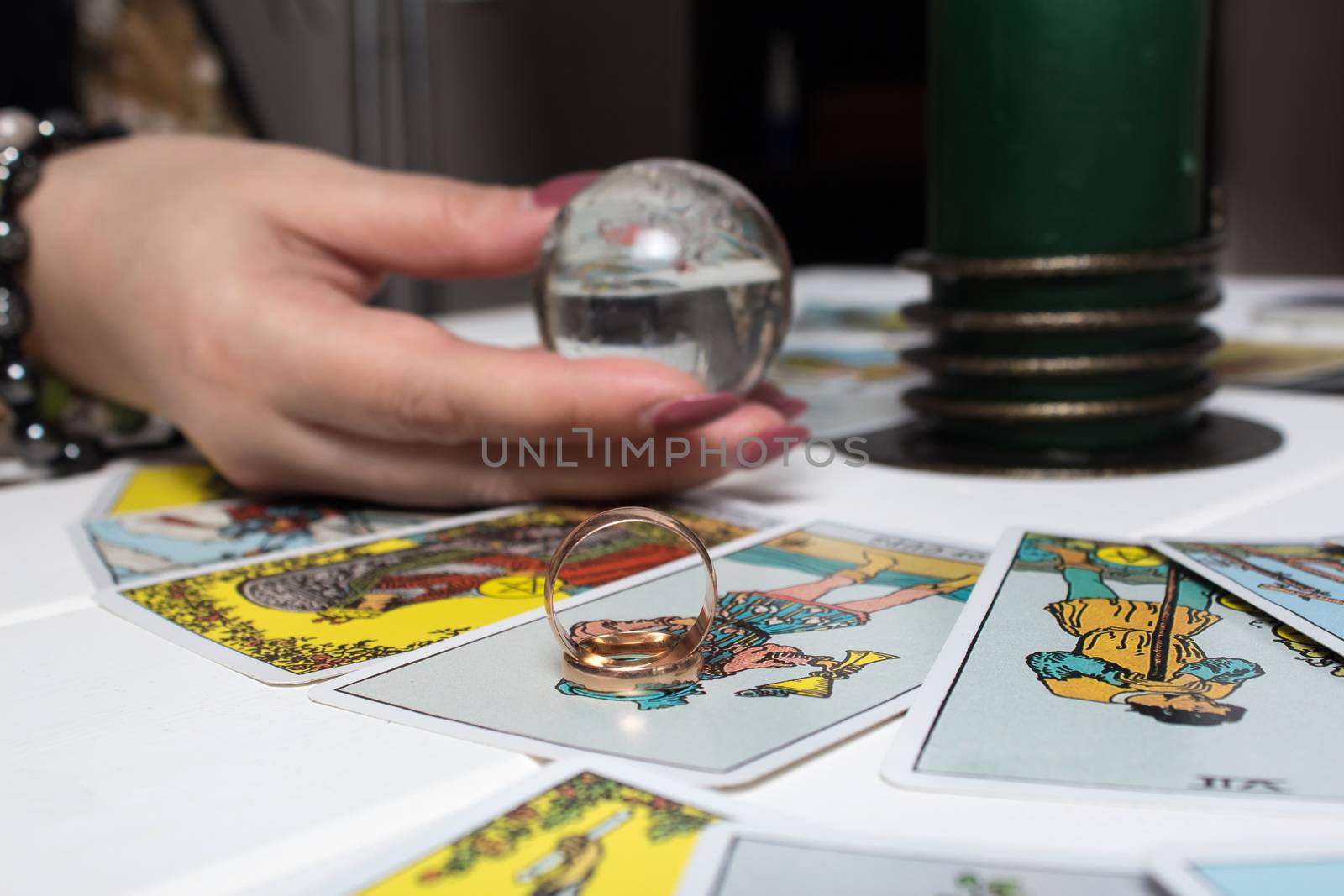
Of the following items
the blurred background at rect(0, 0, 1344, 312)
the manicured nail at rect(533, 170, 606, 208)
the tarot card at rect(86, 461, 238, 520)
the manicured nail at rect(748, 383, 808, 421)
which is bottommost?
the tarot card at rect(86, 461, 238, 520)

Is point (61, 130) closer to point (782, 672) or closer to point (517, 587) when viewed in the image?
point (517, 587)

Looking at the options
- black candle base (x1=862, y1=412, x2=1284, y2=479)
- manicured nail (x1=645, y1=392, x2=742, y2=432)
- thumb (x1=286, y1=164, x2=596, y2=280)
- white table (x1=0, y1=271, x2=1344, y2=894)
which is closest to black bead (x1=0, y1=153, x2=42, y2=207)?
thumb (x1=286, y1=164, x2=596, y2=280)

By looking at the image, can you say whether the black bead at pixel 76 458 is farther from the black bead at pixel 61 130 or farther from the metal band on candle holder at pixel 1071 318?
the metal band on candle holder at pixel 1071 318

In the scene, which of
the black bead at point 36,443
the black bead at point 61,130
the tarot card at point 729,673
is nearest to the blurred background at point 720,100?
the black bead at point 61,130

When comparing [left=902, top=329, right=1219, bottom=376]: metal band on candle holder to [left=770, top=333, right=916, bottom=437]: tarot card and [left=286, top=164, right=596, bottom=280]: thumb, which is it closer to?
[left=770, top=333, right=916, bottom=437]: tarot card

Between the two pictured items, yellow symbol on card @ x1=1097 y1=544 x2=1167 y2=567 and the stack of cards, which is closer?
the stack of cards

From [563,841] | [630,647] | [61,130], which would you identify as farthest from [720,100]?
[563,841]
